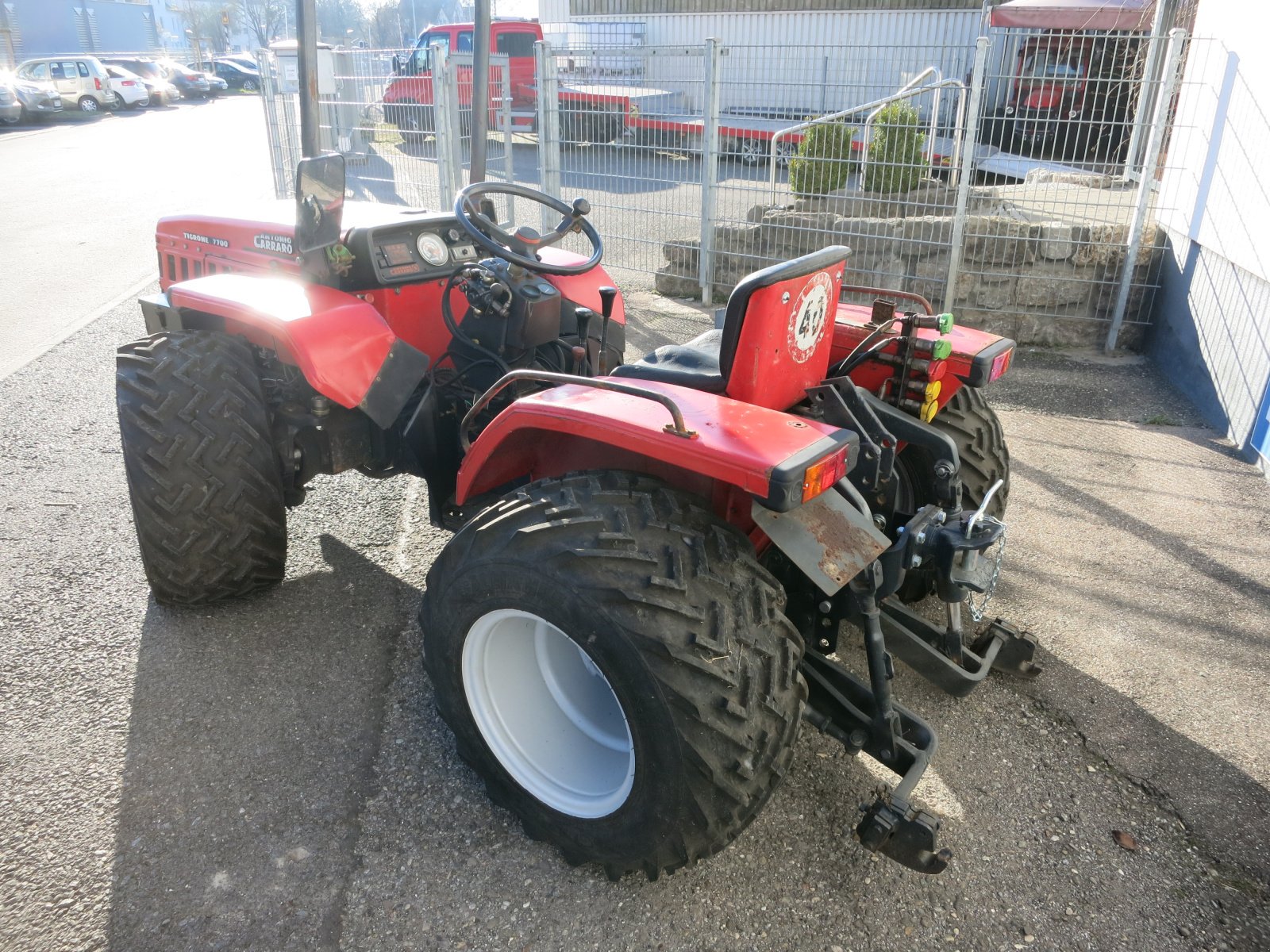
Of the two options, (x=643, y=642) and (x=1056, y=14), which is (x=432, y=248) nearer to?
(x=643, y=642)

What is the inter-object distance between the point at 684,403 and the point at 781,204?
237 inches

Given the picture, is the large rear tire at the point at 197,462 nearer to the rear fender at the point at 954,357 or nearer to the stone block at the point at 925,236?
the rear fender at the point at 954,357

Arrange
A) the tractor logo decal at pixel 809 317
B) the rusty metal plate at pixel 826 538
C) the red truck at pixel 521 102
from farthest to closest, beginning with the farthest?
the red truck at pixel 521 102 → the tractor logo decal at pixel 809 317 → the rusty metal plate at pixel 826 538

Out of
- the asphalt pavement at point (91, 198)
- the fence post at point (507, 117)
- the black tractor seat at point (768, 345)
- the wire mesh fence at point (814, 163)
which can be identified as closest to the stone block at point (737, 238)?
the wire mesh fence at point (814, 163)

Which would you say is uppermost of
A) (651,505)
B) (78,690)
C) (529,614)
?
(651,505)

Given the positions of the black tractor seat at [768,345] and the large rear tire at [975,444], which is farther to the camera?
the large rear tire at [975,444]

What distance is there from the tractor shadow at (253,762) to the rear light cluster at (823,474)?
58.0 inches

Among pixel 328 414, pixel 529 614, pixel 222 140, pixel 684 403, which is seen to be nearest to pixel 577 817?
pixel 529 614

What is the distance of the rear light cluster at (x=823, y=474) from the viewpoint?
1.91 metres

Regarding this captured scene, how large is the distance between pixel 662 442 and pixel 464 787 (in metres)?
1.22

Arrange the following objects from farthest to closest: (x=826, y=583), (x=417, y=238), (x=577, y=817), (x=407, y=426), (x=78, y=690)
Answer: (x=417, y=238) → (x=407, y=426) → (x=78, y=690) → (x=577, y=817) → (x=826, y=583)

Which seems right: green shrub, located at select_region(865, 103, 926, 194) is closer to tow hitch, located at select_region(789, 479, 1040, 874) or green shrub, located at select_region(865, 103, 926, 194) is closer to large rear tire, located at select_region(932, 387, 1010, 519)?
large rear tire, located at select_region(932, 387, 1010, 519)

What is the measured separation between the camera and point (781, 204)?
7730mm

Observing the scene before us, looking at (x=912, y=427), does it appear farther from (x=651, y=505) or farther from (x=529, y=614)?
(x=529, y=614)
